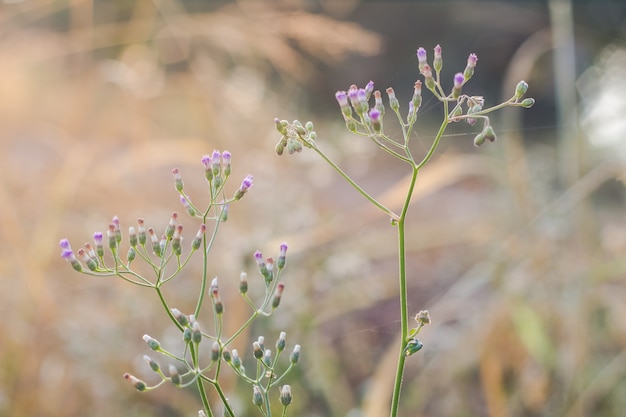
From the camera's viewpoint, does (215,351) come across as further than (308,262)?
No

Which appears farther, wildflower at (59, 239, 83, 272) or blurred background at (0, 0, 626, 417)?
blurred background at (0, 0, 626, 417)

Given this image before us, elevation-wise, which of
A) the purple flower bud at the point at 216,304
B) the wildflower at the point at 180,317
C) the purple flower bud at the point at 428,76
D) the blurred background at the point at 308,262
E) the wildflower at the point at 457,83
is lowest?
the wildflower at the point at 180,317

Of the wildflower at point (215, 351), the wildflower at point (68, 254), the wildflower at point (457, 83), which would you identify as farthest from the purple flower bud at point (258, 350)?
the wildflower at point (457, 83)

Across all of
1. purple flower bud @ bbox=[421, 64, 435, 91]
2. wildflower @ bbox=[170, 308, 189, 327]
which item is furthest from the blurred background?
wildflower @ bbox=[170, 308, 189, 327]

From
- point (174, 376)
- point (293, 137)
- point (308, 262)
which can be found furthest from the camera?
point (308, 262)

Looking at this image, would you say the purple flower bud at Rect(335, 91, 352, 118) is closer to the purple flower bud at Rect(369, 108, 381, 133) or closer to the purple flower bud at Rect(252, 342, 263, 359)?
the purple flower bud at Rect(369, 108, 381, 133)

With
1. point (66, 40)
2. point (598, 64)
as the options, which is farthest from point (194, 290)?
point (598, 64)

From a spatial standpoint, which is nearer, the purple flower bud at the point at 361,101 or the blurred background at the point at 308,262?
the purple flower bud at the point at 361,101

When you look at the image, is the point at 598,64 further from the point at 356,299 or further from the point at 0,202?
the point at 0,202

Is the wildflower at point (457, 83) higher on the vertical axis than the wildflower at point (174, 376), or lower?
higher

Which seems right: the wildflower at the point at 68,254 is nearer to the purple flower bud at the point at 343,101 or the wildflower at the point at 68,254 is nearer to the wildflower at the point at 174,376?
the wildflower at the point at 174,376

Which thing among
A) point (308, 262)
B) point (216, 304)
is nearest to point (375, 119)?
point (216, 304)

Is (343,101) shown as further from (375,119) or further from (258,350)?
(258,350)
